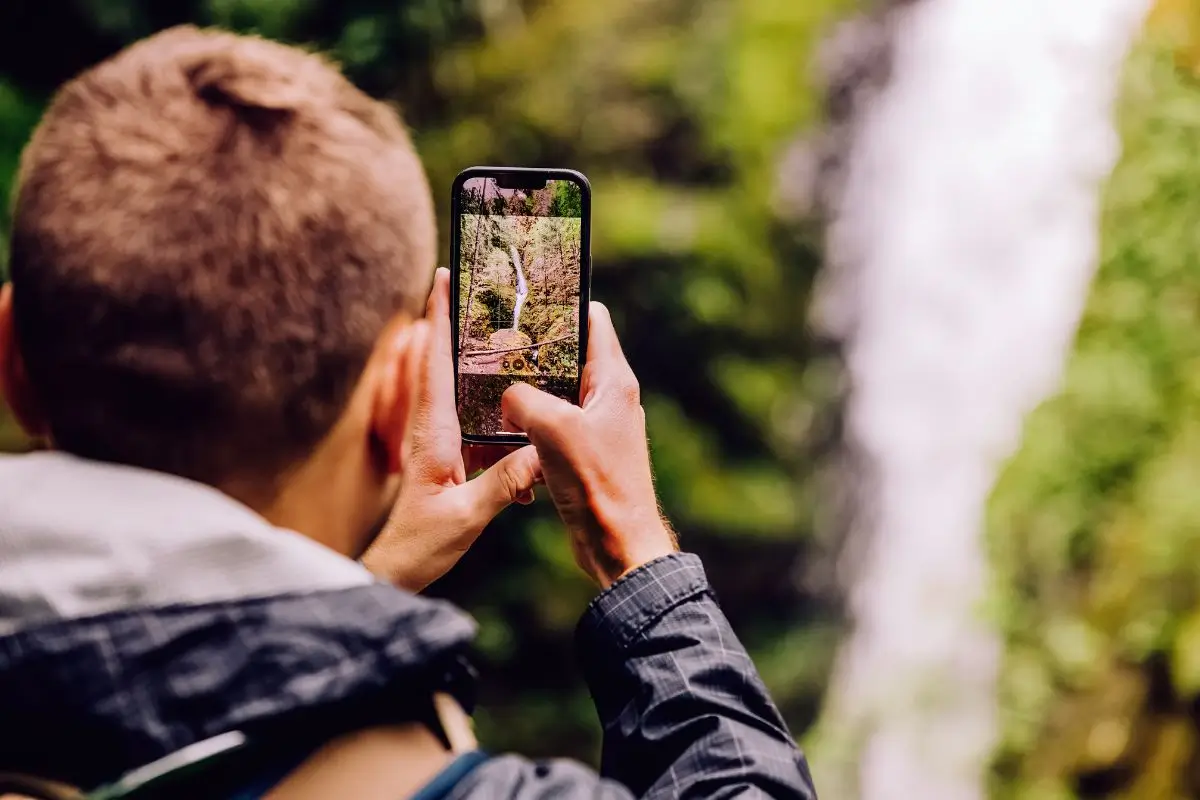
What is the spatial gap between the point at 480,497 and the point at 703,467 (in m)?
6.09

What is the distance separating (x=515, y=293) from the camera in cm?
129

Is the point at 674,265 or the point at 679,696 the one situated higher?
the point at 679,696

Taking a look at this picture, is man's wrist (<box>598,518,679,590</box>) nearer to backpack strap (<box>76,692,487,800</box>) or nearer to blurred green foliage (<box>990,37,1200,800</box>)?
backpack strap (<box>76,692,487,800</box>)

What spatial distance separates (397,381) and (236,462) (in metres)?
0.13

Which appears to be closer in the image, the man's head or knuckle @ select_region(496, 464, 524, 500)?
the man's head

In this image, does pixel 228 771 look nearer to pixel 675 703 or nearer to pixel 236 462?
pixel 236 462

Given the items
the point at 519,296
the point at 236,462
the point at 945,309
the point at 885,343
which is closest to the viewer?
the point at 236,462

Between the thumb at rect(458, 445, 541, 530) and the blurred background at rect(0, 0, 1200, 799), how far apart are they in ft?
11.8

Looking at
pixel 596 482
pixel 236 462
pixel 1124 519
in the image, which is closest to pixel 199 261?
pixel 236 462

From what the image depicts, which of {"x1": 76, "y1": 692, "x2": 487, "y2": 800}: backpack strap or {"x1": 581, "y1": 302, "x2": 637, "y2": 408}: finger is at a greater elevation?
{"x1": 581, "y1": 302, "x2": 637, "y2": 408}: finger

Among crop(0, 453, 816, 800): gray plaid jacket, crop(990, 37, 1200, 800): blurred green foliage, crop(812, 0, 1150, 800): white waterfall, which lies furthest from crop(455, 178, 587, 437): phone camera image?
crop(812, 0, 1150, 800): white waterfall

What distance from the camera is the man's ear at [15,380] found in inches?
31.1

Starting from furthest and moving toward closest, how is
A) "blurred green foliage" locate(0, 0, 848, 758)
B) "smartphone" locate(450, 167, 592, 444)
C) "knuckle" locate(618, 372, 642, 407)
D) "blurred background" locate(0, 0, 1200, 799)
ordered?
"blurred green foliage" locate(0, 0, 848, 758) < "blurred background" locate(0, 0, 1200, 799) < "smartphone" locate(450, 167, 592, 444) < "knuckle" locate(618, 372, 642, 407)

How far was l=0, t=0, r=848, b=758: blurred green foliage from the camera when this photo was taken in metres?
6.27
